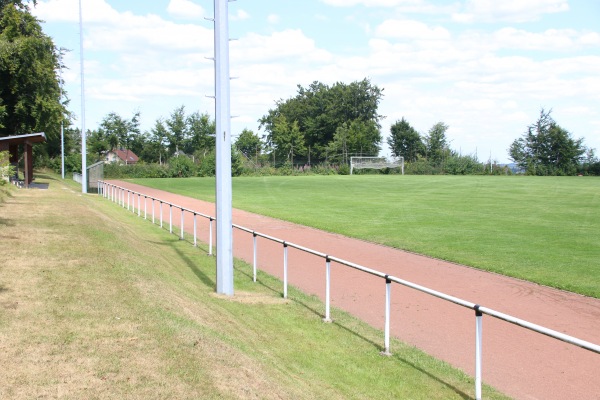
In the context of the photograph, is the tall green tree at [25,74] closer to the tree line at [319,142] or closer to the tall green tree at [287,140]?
the tree line at [319,142]

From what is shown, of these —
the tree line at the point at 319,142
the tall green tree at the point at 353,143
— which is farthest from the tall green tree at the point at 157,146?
the tall green tree at the point at 353,143

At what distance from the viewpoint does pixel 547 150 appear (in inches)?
3369

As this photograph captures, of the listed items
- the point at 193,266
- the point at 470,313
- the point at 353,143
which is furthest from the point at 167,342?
the point at 353,143

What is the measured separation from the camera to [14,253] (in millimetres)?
9812

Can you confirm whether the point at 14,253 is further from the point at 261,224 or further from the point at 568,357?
the point at 261,224

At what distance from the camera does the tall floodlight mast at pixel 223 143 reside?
418 inches

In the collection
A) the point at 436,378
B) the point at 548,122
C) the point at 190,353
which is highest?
the point at 548,122

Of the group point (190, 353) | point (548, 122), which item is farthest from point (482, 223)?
point (548, 122)

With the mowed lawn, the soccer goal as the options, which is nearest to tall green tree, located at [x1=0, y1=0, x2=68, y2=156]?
the mowed lawn

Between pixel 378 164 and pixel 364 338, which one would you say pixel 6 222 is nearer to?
pixel 364 338

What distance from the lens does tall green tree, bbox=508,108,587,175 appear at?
79.9m

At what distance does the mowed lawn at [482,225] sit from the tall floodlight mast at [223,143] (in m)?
6.12

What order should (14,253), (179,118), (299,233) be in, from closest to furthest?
1. (14,253)
2. (299,233)
3. (179,118)

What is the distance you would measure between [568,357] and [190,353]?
180 inches
